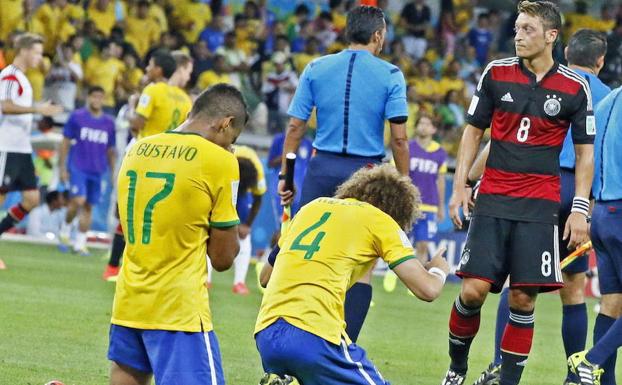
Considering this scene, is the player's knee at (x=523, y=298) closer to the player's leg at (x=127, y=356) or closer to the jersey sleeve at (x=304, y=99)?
the jersey sleeve at (x=304, y=99)

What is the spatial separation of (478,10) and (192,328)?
25779mm

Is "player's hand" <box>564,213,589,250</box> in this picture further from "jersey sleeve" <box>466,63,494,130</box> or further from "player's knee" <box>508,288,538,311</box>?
"jersey sleeve" <box>466,63,494,130</box>

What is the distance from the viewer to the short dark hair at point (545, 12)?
26.8 ft

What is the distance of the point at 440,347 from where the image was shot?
461 inches

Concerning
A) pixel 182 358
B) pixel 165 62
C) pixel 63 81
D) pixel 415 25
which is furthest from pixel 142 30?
pixel 182 358

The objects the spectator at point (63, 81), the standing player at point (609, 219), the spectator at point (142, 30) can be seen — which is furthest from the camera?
the spectator at point (142, 30)

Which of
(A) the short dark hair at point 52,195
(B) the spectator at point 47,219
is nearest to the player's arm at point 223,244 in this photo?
(A) the short dark hair at point 52,195

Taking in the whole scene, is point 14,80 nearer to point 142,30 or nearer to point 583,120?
point 583,120

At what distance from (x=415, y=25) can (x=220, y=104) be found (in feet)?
77.3

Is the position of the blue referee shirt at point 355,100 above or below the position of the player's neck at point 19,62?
above

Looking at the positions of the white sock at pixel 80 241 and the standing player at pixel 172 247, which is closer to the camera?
the standing player at pixel 172 247

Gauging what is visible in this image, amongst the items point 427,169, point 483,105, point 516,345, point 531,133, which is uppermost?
point 483,105

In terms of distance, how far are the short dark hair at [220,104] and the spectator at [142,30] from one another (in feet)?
64.4

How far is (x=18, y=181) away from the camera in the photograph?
15.6m
